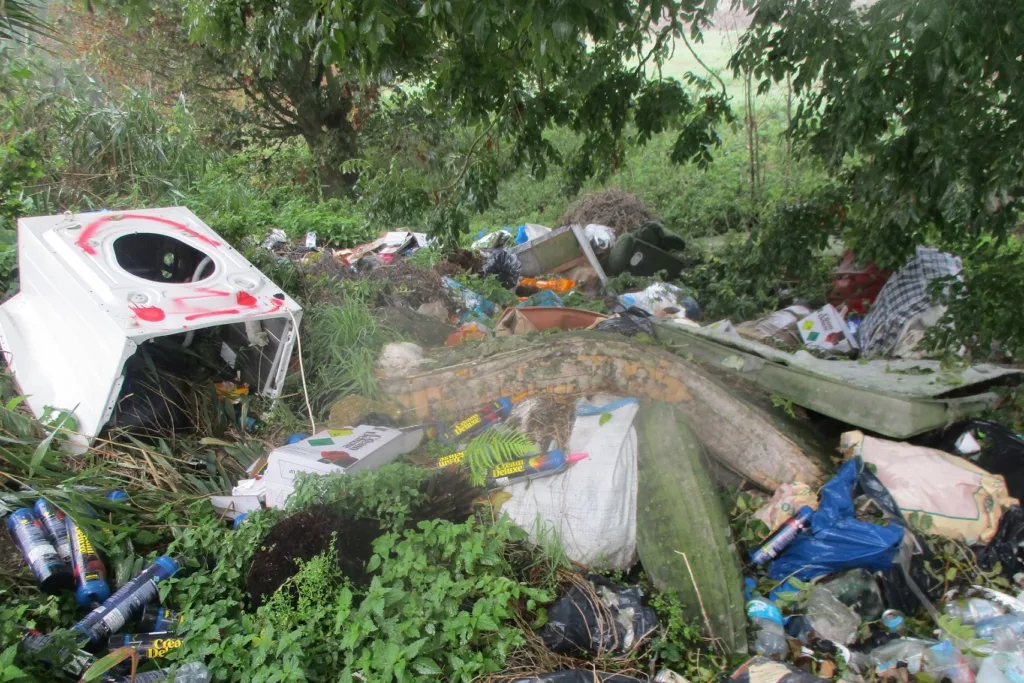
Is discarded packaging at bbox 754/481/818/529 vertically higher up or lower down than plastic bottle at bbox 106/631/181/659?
higher up

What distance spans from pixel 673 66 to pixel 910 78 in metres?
11.3

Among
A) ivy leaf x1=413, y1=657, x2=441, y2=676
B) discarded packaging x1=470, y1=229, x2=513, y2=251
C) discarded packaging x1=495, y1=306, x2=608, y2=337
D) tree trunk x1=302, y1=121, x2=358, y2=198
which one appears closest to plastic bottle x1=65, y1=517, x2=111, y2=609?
ivy leaf x1=413, y1=657, x2=441, y2=676

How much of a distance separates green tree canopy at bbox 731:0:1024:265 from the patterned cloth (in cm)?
94

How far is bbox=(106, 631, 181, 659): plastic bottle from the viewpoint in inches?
86.0

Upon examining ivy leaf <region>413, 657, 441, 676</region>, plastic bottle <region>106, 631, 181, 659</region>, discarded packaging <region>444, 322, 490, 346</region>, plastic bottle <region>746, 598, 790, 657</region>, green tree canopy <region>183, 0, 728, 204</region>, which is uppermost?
green tree canopy <region>183, 0, 728, 204</region>

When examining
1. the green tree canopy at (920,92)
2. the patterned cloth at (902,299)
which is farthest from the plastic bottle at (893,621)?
the patterned cloth at (902,299)

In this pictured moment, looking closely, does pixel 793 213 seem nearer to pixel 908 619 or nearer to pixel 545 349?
pixel 545 349

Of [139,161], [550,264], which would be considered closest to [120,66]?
[139,161]

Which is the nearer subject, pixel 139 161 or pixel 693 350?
pixel 693 350

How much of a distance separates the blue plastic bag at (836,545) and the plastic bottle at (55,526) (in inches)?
106

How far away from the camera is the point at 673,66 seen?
1334 cm

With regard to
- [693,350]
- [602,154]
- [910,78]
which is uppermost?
[910,78]

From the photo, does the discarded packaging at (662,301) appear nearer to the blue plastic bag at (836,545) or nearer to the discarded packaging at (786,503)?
the discarded packaging at (786,503)

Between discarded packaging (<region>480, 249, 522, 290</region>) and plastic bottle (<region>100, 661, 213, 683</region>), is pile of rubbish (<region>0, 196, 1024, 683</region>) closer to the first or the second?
plastic bottle (<region>100, 661, 213, 683</region>)
